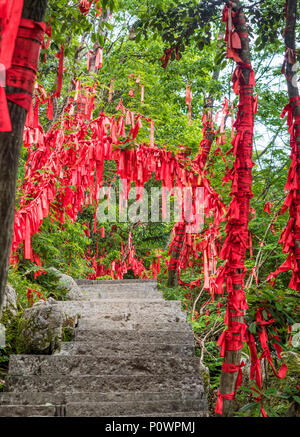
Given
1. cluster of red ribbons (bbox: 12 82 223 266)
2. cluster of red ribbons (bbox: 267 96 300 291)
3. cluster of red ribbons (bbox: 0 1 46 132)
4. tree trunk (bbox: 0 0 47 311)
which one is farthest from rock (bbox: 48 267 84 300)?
cluster of red ribbons (bbox: 0 1 46 132)

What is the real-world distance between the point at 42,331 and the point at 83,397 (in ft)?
2.26

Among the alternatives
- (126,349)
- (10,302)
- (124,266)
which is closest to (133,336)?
(126,349)

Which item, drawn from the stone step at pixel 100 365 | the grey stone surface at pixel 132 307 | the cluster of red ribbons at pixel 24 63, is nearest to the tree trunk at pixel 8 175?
the cluster of red ribbons at pixel 24 63

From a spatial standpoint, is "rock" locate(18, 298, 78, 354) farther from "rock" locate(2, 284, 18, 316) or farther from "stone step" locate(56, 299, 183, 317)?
"stone step" locate(56, 299, 183, 317)

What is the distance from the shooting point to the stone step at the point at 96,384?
2812 millimetres

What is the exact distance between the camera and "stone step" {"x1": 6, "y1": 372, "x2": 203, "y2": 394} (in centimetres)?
281

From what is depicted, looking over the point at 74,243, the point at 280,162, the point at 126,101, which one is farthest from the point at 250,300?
the point at 126,101

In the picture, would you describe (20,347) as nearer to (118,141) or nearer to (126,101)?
(118,141)

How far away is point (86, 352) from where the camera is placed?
321 cm

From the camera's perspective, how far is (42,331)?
10.2ft

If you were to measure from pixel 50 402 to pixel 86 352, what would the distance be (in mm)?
590

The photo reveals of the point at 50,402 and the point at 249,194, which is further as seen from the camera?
the point at 50,402

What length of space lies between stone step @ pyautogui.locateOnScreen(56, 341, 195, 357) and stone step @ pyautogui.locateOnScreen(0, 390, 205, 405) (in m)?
0.47

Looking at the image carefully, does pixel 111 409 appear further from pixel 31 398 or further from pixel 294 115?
pixel 294 115
